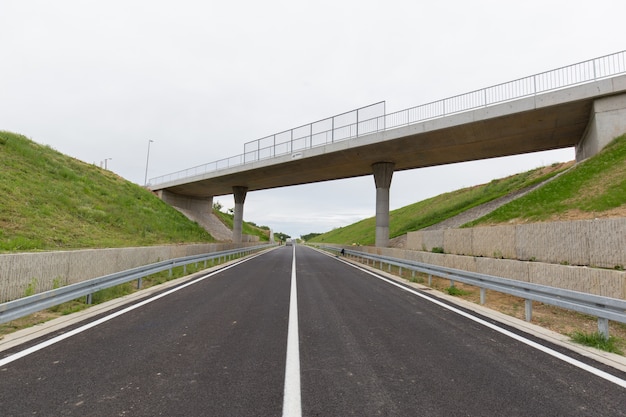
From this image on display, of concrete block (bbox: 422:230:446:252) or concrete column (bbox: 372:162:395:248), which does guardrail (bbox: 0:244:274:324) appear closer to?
concrete block (bbox: 422:230:446:252)

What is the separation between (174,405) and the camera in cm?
308

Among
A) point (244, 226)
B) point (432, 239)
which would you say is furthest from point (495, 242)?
point (244, 226)

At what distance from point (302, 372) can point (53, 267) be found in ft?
24.1

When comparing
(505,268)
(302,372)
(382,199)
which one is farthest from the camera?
(382,199)

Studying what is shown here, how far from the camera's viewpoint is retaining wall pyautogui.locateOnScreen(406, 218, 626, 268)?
9.12 metres

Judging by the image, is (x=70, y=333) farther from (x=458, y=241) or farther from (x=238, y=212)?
(x=238, y=212)

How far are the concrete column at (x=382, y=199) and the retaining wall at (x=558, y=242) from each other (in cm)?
1181

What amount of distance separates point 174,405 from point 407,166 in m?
30.2

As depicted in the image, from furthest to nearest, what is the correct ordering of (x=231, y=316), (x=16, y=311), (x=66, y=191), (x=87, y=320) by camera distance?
(x=66, y=191) → (x=231, y=316) → (x=87, y=320) → (x=16, y=311)

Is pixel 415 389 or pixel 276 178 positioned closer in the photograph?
pixel 415 389

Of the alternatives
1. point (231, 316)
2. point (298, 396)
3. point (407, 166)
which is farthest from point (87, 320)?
point (407, 166)

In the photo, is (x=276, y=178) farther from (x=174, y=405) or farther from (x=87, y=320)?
(x=174, y=405)

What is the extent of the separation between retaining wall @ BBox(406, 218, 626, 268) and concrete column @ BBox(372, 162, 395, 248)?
465 inches

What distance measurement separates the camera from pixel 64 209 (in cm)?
2091
